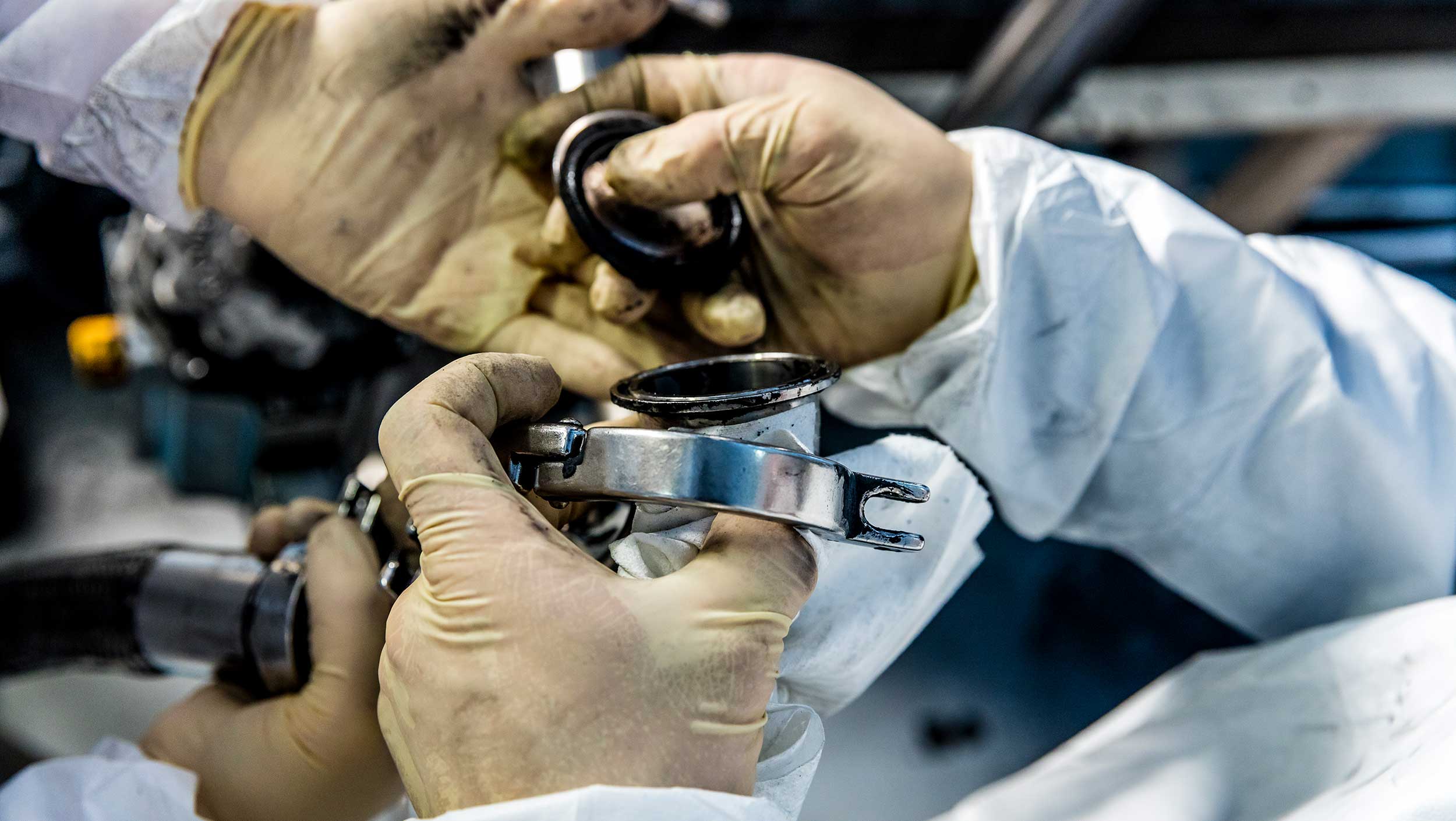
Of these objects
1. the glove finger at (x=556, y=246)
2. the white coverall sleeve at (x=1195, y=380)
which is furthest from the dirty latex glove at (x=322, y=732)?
the white coverall sleeve at (x=1195, y=380)

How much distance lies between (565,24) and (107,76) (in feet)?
1.22

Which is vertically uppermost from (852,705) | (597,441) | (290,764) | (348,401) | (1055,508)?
(597,441)

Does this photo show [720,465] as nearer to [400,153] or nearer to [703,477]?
[703,477]

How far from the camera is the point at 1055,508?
924 mm

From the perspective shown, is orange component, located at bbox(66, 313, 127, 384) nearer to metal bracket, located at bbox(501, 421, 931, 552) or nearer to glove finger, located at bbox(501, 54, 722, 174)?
glove finger, located at bbox(501, 54, 722, 174)

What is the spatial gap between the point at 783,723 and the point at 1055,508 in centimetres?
44

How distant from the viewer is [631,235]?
775 millimetres

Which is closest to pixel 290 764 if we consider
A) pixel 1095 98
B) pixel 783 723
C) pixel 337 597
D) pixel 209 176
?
pixel 337 597

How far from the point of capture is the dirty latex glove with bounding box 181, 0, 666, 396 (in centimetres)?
80

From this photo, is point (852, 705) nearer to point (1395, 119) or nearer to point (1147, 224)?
point (1147, 224)

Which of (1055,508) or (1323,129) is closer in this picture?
(1055,508)

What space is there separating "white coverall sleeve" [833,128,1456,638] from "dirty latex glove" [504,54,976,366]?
43mm

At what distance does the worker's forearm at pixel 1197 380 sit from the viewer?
817 mm

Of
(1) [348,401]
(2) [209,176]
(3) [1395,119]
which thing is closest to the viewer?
(2) [209,176]
